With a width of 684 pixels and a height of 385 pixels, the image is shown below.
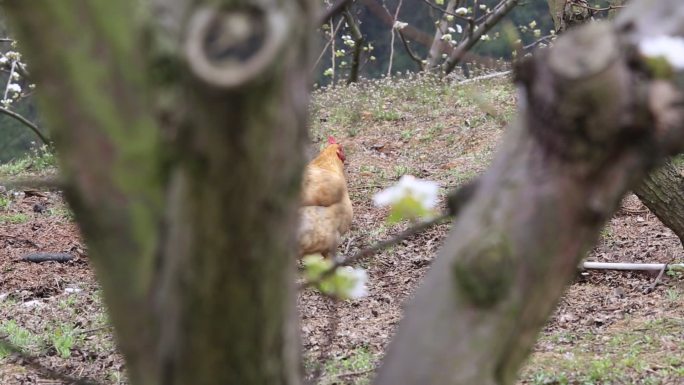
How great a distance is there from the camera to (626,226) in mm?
6879

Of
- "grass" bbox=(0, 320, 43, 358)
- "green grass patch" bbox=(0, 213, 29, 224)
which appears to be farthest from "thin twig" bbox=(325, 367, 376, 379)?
"green grass patch" bbox=(0, 213, 29, 224)

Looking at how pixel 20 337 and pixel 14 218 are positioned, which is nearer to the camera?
pixel 20 337

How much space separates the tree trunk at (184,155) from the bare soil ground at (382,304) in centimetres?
56

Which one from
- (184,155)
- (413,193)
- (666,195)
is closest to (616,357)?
(666,195)

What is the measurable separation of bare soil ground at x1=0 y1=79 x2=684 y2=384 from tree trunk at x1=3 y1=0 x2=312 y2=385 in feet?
1.83

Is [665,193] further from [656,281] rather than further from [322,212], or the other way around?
[322,212]

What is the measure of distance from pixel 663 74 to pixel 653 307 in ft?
14.5

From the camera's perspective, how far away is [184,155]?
858 millimetres

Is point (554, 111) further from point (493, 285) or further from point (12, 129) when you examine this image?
point (12, 129)

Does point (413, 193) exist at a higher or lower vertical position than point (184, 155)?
lower

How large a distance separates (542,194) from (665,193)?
3.88 meters

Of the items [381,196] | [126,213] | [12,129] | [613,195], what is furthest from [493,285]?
[12,129]

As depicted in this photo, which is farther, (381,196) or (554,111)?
(381,196)

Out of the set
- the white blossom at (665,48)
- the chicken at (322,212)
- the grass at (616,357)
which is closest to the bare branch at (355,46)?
the chicken at (322,212)
